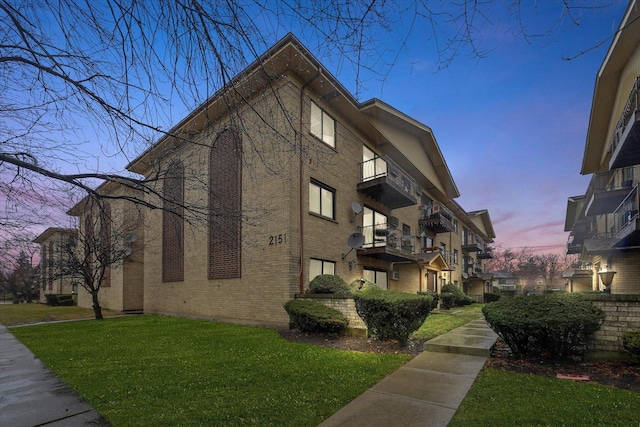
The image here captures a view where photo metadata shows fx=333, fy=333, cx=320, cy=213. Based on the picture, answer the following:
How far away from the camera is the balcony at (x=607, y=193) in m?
16.1

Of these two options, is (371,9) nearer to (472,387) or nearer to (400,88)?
(400,88)

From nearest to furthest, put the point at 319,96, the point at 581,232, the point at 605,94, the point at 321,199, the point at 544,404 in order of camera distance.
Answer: the point at 544,404
the point at 319,96
the point at 321,199
the point at 605,94
the point at 581,232

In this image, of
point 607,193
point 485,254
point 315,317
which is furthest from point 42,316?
point 485,254

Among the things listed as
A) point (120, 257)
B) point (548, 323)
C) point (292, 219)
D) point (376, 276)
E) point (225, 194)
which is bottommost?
point (376, 276)

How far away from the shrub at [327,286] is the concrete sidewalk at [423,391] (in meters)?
3.99

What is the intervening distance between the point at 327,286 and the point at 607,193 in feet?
51.1

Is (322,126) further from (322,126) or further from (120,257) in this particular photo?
(120,257)

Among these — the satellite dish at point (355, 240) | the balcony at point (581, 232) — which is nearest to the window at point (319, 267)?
the satellite dish at point (355, 240)

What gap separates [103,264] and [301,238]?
10.8 metres

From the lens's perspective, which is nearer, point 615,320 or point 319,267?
point 615,320

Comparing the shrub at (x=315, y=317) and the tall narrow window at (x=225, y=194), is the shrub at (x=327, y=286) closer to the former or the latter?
the shrub at (x=315, y=317)

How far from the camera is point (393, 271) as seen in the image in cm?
1875

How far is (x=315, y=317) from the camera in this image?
964cm

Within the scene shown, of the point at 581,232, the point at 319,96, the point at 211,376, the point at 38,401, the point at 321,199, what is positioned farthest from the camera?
the point at 581,232
